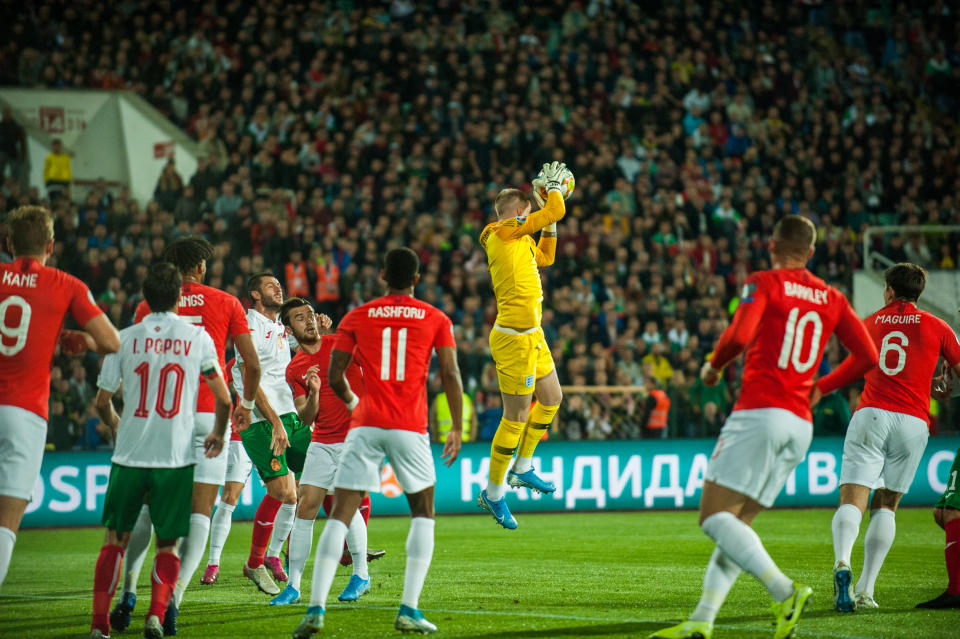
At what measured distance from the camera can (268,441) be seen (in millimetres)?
10148

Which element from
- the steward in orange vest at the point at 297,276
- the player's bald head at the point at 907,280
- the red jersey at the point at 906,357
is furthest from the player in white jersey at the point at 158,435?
the steward in orange vest at the point at 297,276

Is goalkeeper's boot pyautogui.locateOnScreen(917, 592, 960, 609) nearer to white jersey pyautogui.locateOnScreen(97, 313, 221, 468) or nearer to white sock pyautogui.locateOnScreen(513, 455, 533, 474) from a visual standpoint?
white sock pyautogui.locateOnScreen(513, 455, 533, 474)

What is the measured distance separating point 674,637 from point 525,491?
11.4 metres

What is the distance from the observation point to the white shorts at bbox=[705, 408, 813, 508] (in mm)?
6645

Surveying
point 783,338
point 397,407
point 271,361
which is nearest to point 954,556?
point 783,338

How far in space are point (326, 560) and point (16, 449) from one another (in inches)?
75.6

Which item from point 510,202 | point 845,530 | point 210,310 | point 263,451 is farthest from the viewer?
point 510,202

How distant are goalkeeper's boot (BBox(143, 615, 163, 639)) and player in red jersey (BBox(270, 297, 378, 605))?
1762mm

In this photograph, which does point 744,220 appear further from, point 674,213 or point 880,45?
point 880,45

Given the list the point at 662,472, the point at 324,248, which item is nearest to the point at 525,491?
the point at 662,472

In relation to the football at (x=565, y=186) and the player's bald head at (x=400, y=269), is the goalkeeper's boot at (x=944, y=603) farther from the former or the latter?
the player's bald head at (x=400, y=269)

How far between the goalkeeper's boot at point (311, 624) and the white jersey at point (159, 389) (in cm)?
119

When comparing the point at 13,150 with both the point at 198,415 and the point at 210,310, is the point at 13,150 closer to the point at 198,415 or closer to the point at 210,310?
the point at 210,310

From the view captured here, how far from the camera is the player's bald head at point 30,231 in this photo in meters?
6.77
